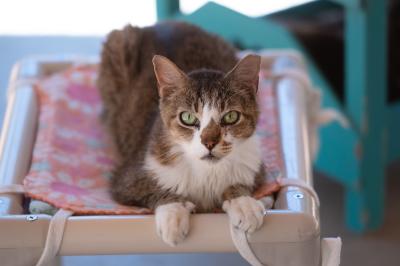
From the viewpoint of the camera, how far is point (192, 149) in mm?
1046

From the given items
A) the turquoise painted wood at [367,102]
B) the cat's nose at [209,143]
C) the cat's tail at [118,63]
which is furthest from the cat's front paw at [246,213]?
the turquoise painted wood at [367,102]

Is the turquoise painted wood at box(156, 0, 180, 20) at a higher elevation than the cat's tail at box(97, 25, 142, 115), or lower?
higher

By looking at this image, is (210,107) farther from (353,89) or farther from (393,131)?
(393,131)

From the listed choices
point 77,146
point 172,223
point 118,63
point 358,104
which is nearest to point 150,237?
point 172,223

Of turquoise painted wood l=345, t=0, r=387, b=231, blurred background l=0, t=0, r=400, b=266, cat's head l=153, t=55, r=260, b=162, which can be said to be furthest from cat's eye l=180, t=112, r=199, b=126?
turquoise painted wood l=345, t=0, r=387, b=231

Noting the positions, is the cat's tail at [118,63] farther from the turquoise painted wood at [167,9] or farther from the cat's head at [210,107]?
the turquoise painted wood at [167,9]

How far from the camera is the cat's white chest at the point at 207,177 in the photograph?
1.11 meters

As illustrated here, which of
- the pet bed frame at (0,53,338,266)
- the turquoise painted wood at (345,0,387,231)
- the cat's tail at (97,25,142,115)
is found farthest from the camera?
the turquoise painted wood at (345,0,387,231)

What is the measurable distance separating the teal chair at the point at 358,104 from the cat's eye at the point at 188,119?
0.74 m

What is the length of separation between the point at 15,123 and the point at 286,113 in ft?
1.94

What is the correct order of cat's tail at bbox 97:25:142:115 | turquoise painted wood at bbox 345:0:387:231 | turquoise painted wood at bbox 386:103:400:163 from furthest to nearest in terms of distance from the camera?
turquoise painted wood at bbox 386:103:400:163
turquoise painted wood at bbox 345:0:387:231
cat's tail at bbox 97:25:142:115

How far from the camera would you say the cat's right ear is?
3.39ft

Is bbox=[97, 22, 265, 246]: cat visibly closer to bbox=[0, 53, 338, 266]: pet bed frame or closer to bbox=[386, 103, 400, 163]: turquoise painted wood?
bbox=[0, 53, 338, 266]: pet bed frame

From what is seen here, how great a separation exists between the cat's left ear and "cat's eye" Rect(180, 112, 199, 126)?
0.30 ft
